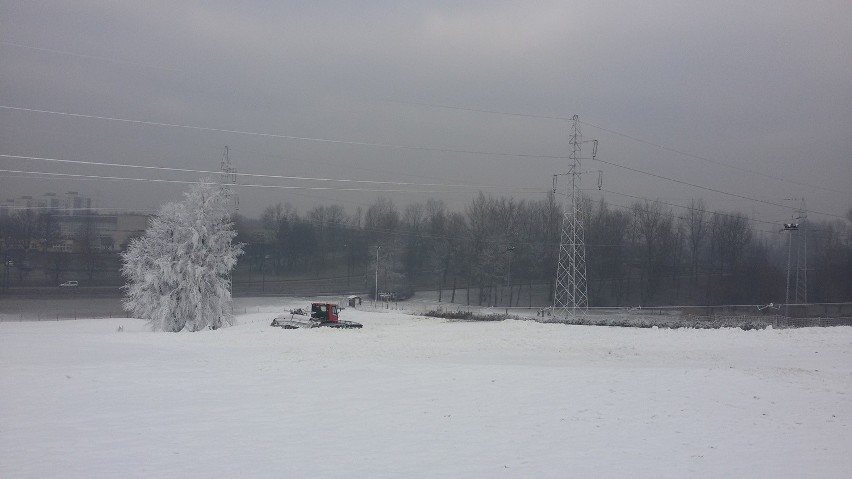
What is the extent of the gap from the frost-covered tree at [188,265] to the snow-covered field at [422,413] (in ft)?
72.2

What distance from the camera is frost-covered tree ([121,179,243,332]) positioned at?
170 feet

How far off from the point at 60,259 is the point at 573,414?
228 feet

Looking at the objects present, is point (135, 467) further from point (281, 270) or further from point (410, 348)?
point (281, 270)

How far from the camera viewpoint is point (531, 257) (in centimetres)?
9856

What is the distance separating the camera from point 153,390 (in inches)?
750

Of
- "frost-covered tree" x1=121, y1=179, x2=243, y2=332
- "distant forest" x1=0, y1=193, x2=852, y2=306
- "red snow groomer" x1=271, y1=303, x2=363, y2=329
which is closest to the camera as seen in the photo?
"red snow groomer" x1=271, y1=303, x2=363, y2=329

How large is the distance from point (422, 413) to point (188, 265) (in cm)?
4095

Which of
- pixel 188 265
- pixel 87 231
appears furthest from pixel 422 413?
pixel 87 231

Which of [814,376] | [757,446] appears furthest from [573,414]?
[814,376]

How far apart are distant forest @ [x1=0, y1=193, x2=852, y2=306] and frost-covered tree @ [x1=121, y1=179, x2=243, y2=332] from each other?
987 inches

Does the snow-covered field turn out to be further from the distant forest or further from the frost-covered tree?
the distant forest

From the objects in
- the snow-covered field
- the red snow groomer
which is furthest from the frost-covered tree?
the snow-covered field

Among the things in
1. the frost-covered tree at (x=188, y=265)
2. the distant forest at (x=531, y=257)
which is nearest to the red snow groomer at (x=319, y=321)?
the frost-covered tree at (x=188, y=265)

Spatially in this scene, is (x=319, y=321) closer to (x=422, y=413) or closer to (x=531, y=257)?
(x=422, y=413)
